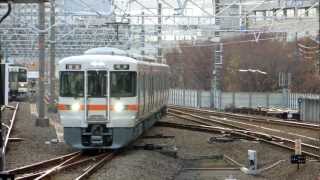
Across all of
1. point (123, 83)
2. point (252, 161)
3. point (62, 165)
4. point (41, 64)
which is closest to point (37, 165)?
point (62, 165)

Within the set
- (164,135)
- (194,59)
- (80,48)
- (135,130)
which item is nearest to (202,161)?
(135,130)

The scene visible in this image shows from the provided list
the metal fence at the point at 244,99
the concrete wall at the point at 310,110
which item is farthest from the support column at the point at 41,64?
the metal fence at the point at 244,99

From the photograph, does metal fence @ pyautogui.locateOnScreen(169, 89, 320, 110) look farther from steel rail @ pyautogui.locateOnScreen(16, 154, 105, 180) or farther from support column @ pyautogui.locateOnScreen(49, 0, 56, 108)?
steel rail @ pyautogui.locateOnScreen(16, 154, 105, 180)

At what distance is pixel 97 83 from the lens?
51.6 feet

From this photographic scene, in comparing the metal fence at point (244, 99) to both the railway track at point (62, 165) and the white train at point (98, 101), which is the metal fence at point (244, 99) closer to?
the white train at point (98, 101)

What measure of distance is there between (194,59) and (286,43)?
31.9 ft

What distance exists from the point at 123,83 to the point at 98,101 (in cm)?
78

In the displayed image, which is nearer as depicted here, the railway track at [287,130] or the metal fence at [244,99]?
the railway track at [287,130]

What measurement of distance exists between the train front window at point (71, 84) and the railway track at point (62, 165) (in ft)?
5.01

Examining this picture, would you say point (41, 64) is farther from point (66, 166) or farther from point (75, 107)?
point (66, 166)

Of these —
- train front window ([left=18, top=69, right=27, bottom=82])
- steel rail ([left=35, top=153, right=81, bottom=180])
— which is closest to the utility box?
steel rail ([left=35, top=153, right=81, bottom=180])

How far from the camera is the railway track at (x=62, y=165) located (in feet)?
38.4

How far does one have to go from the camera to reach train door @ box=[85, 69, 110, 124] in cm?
1558

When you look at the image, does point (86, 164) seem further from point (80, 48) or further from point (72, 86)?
point (80, 48)
